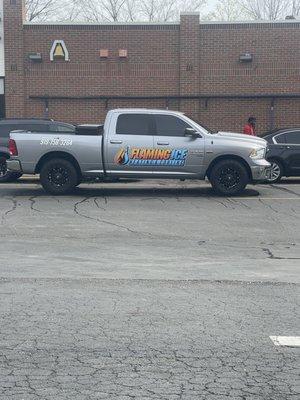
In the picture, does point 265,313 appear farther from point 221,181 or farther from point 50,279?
point 221,181

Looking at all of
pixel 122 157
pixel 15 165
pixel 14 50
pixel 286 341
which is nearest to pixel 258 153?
pixel 122 157

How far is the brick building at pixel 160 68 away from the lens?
2389 centimetres

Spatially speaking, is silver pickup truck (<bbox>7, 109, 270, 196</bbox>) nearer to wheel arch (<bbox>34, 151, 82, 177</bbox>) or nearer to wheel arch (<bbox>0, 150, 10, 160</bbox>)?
wheel arch (<bbox>34, 151, 82, 177</bbox>)

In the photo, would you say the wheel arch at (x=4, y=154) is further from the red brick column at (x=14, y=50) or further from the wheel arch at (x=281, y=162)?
the red brick column at (x=14, y=50)

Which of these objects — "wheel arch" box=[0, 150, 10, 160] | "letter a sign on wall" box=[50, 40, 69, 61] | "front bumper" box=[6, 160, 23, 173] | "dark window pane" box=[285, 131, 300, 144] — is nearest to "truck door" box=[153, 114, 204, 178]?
"front bumper" box=[6, 160, 23, 173]

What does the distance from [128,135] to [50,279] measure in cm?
767

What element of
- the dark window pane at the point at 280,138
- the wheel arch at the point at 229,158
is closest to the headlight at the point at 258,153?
the wheel arch at the point at 229,158

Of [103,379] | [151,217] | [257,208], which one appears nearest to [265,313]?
[103,379]

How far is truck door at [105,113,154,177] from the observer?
14.6 m

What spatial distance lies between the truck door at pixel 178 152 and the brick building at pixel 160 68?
9.52 meters

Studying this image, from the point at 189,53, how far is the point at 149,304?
18606 millimetres

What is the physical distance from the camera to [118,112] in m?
14.9

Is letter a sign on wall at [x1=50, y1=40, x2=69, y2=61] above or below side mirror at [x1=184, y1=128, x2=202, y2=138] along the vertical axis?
above

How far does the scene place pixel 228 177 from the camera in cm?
1473
